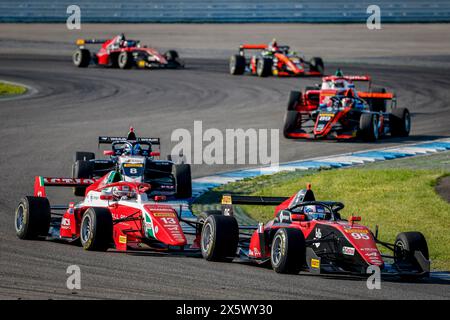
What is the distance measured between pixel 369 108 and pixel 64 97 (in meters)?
12.6

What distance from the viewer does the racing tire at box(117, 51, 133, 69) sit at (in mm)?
48594

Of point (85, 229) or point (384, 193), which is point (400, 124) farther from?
point (85, 229)

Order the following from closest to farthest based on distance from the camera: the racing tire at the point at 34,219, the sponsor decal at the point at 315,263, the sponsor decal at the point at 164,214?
the sponsor decal at the point at 315,263
the sponsor decal at the point at 164,214
the racing tire at the point at 34,219

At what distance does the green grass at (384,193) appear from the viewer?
19891 millimetres

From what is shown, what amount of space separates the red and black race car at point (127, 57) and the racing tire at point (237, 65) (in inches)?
119

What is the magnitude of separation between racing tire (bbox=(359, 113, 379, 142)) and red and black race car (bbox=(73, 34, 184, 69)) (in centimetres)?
1849

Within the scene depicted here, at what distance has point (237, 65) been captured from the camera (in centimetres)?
4694

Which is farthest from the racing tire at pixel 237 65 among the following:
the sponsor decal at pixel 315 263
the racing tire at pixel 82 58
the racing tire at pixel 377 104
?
the sponsor decal at pixel 315 263

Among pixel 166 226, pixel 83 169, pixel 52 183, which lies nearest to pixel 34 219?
pixel 52 183

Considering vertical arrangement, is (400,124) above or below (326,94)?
below

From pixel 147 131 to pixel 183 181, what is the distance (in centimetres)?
1036

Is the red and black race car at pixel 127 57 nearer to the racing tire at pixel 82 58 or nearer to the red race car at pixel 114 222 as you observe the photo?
the racing tire at pixel 82 58
